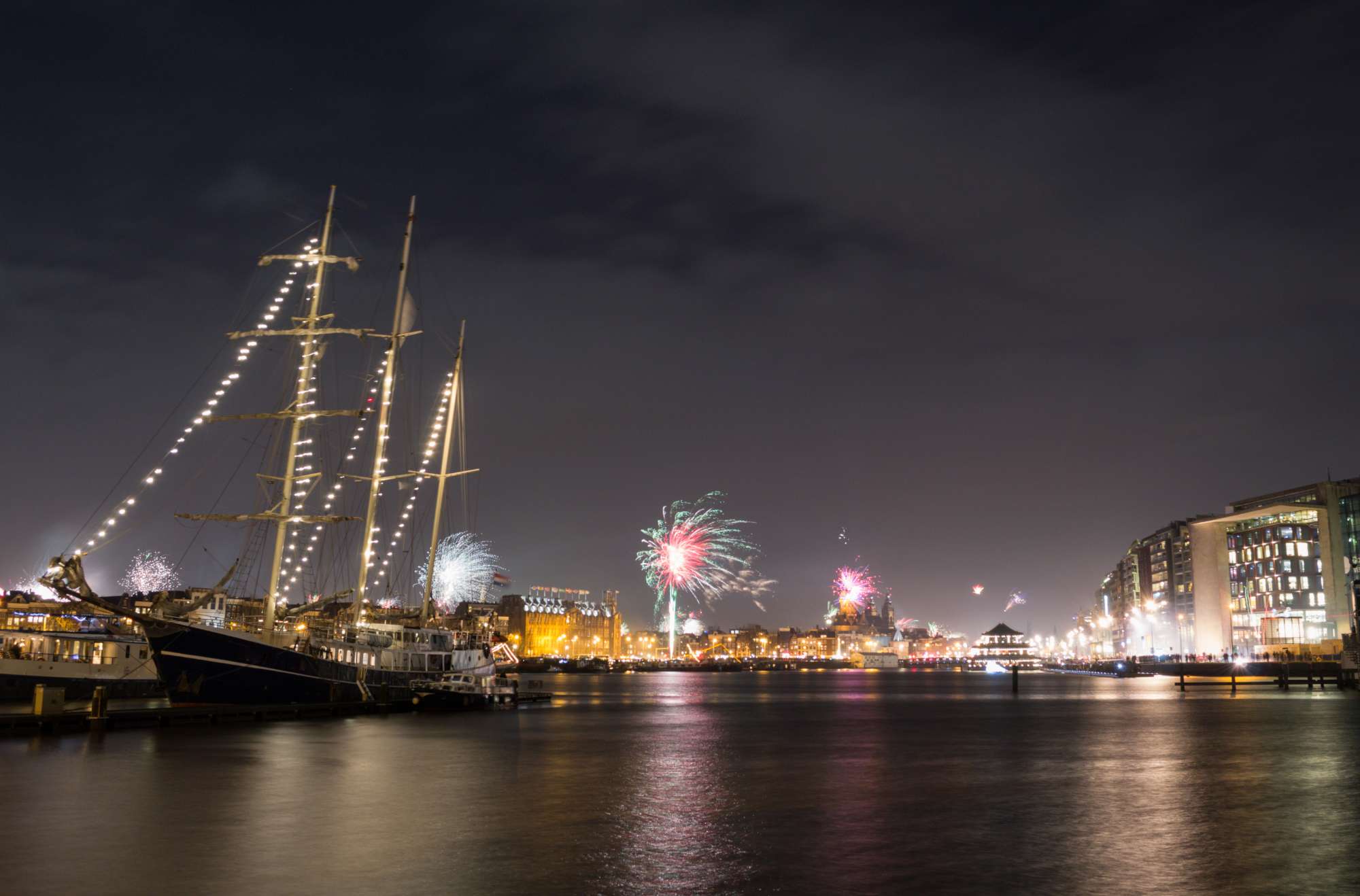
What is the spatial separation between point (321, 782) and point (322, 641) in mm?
37131

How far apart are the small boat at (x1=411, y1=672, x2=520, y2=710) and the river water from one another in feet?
70.5

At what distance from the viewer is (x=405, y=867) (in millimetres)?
18609

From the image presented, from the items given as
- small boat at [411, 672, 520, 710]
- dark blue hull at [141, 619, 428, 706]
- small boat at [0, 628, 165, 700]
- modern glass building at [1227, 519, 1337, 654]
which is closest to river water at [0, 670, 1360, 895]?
dark blue hull at [141, 619, 428, 706]

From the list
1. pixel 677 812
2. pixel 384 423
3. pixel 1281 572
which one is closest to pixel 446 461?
pixel 384 423

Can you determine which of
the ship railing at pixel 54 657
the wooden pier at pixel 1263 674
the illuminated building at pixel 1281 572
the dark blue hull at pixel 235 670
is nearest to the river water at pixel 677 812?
the dark blue hull at pixel 235 670

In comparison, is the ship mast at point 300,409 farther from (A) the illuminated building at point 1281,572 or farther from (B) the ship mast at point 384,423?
(A) the illuminated building at point 1281,572

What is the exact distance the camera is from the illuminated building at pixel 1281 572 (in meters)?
166

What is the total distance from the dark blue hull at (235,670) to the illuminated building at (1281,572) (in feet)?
489

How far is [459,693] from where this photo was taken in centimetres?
7475

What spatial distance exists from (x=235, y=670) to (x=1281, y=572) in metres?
171

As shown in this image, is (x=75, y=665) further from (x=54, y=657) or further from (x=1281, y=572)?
(x=1281, y=572)

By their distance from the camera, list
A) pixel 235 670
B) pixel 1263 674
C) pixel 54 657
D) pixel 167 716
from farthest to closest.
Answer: pixel 1263 674 < pixel 54 657 < pixel 235 670 < pixel 167 716

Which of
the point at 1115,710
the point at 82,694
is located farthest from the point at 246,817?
the point at 1115,710

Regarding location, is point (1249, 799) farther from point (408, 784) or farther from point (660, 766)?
point (408, 784)
